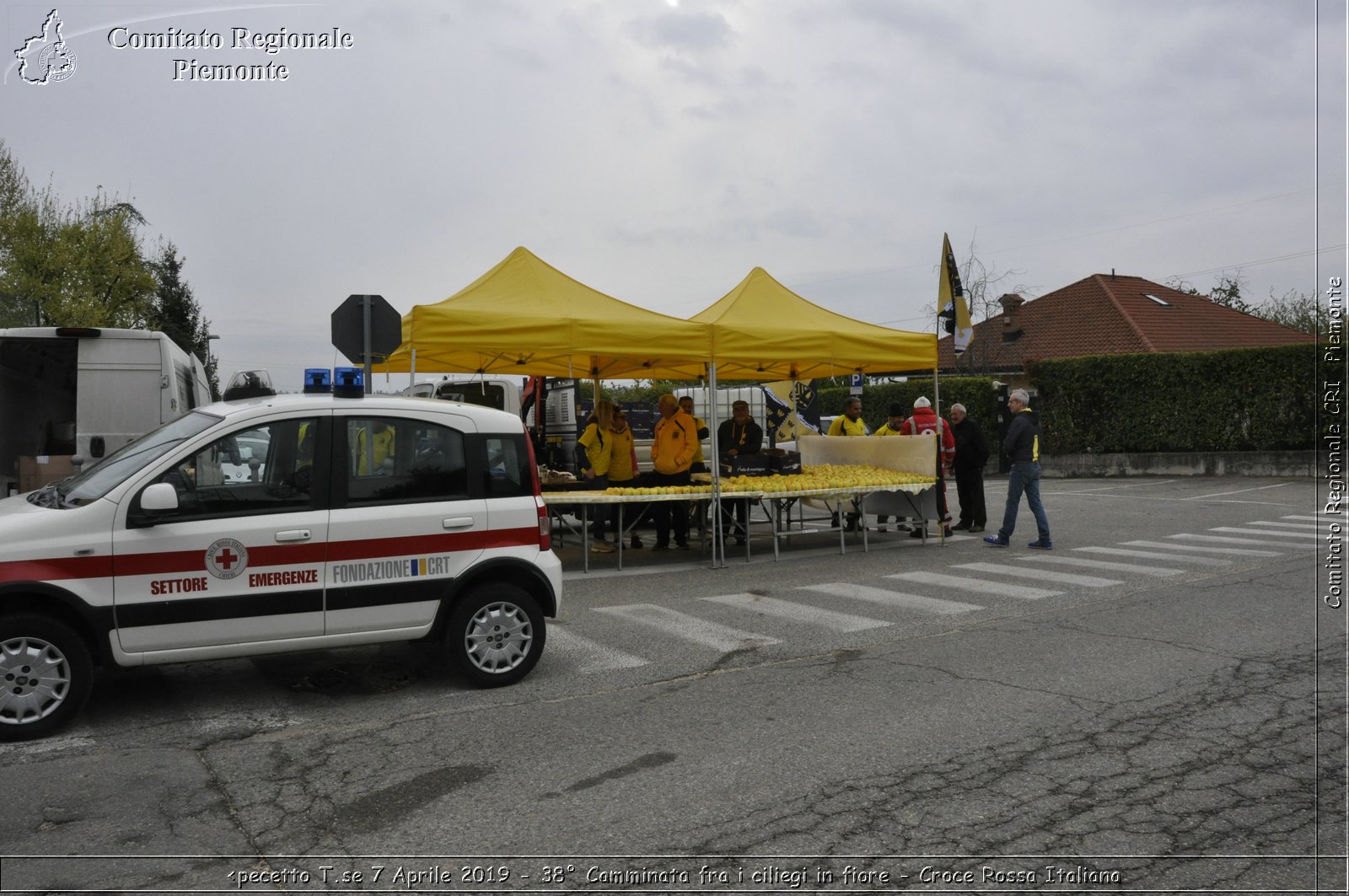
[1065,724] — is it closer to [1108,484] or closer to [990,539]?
[990,539]

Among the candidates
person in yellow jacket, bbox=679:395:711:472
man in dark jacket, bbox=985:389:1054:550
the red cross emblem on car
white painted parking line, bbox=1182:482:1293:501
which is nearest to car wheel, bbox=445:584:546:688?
the red cross emblem on car

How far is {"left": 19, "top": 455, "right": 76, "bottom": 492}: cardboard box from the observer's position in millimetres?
10180

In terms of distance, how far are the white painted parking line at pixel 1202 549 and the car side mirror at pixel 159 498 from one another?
441 inches

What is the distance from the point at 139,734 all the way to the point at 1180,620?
7516mm

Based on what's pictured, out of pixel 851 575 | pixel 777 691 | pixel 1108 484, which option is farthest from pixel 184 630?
pixel 1108 484

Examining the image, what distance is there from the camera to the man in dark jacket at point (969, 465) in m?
14.5

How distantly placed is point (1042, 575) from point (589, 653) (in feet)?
18.2

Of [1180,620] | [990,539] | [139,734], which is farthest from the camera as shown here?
[990,539]

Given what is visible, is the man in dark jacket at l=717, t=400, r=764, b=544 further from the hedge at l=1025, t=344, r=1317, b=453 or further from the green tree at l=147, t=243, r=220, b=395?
the green tree at l=147, t=243, r=220, b=395

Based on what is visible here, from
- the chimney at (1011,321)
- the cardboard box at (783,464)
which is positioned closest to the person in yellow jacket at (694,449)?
the cardboard box at (783,464)

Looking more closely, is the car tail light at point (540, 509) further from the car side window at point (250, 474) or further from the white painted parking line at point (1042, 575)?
the white painted parking line at point (1042, 575)

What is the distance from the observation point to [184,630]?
5586 millimetres

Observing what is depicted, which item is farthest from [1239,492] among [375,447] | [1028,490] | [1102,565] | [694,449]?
[375,447]

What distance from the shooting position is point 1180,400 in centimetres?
2484
